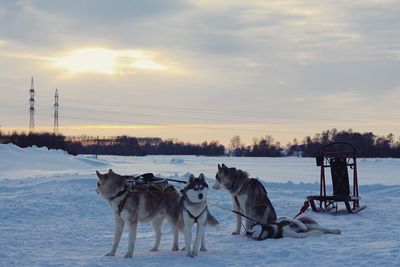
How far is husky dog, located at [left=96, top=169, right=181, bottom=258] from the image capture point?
27.1ft

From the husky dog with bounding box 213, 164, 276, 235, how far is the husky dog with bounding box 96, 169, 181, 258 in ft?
6.46

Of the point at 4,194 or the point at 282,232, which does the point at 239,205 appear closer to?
the point at 282,232

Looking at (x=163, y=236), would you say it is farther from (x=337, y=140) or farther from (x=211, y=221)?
(x=337, y=140)

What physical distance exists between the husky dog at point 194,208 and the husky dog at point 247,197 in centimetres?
192

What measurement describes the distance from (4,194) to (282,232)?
10.6 m

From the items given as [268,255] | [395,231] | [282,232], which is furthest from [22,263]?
[395,231]

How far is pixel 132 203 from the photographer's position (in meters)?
8.30

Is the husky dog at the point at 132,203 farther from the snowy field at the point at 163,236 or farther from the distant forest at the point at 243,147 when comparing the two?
the distant forest at the point at 243,147

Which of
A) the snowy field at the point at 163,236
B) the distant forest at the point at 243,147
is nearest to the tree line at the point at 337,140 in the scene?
the distant forest at the point at 243,147

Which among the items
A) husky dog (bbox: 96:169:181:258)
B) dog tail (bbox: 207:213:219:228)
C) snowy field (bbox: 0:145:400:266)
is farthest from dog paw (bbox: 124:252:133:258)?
dog tail (bbox: 207:213:219:228)

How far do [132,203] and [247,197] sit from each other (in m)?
2.67

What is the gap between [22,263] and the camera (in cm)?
778

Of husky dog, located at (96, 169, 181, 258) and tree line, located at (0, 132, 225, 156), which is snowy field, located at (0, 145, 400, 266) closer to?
husky dog, located at (96, 169, 181, 258)

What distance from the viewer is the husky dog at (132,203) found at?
325 inches
